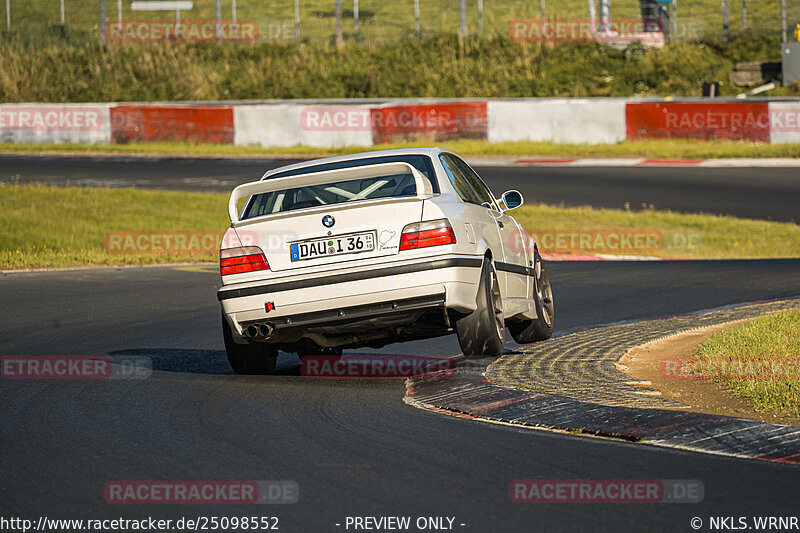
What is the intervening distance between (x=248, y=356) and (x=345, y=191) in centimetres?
133

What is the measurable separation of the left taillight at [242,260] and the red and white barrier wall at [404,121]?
2338 cm

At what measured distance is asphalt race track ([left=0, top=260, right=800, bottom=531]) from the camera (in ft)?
16.1

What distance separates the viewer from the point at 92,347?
1027cm

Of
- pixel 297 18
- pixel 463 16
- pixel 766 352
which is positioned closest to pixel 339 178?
pixel 766 352

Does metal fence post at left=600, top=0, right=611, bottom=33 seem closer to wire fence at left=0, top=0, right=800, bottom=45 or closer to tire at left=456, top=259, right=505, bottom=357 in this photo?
wire fence at left=0, top=0, right=800, bottom=45

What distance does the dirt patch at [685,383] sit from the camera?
6977mm

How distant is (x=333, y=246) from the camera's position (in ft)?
26.2

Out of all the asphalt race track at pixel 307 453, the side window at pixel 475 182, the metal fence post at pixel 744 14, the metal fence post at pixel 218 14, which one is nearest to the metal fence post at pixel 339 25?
the metal fence post at pixel 218 14

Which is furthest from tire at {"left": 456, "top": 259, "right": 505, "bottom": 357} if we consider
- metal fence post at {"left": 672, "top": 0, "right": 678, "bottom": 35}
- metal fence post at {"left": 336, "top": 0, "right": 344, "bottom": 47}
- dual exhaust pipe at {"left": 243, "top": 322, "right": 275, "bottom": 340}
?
metal fence post at {"left": 336, "top": 0, "right": 344, "bottom": 47}

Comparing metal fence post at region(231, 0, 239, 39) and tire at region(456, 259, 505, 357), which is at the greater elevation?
metal fence post at region(231, 0, 239, 39)

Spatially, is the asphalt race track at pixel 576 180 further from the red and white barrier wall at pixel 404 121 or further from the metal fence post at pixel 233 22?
the metal fence post at pixel 233 22

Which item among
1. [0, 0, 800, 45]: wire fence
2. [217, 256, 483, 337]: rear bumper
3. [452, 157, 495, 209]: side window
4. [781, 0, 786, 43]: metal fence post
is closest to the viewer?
[217, 256, 483, 337]: rear bumper

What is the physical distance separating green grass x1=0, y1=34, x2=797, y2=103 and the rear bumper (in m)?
30.5

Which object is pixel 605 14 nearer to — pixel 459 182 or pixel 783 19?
pixel 783 19
